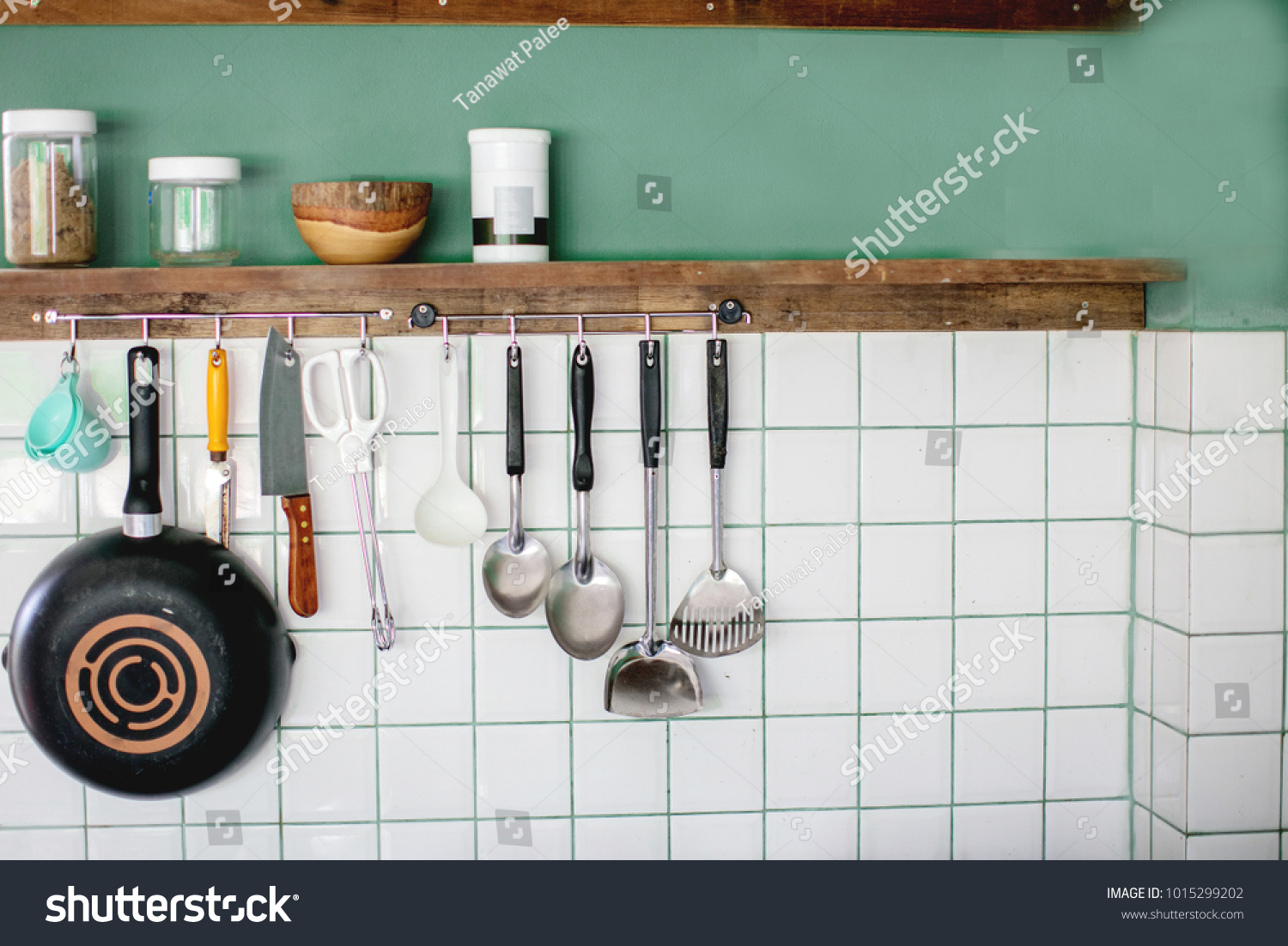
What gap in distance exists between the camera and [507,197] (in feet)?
4.01

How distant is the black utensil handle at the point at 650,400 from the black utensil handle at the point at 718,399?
6 centimetres

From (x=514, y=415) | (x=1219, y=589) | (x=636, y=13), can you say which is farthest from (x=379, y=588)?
(x=1219, y=589)

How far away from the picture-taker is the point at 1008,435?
136 cm

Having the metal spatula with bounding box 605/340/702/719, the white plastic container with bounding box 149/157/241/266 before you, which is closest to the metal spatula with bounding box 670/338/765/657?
the metal spatula with bounding box 605/340/702/719

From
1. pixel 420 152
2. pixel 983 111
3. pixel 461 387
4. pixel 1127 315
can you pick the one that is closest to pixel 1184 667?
pixel 1127 315

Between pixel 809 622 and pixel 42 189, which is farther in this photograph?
pixel 809 622

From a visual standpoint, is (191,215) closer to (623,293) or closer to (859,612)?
(623,293)

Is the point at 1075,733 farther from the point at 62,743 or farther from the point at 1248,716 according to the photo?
the point at 62,743

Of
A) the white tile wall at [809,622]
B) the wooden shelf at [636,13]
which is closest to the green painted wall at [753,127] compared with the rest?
the wooden shelf at [636,13]

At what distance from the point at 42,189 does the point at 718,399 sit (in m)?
0.75

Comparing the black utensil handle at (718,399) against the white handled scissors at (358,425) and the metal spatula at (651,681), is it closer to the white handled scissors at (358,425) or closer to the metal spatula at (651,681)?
the metal spatula at (651,681)

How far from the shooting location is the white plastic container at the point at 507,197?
122 cm

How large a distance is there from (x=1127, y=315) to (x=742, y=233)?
0.47 m

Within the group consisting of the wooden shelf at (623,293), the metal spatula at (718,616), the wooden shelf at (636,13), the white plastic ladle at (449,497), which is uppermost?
the wooden shelf at (636,13)
